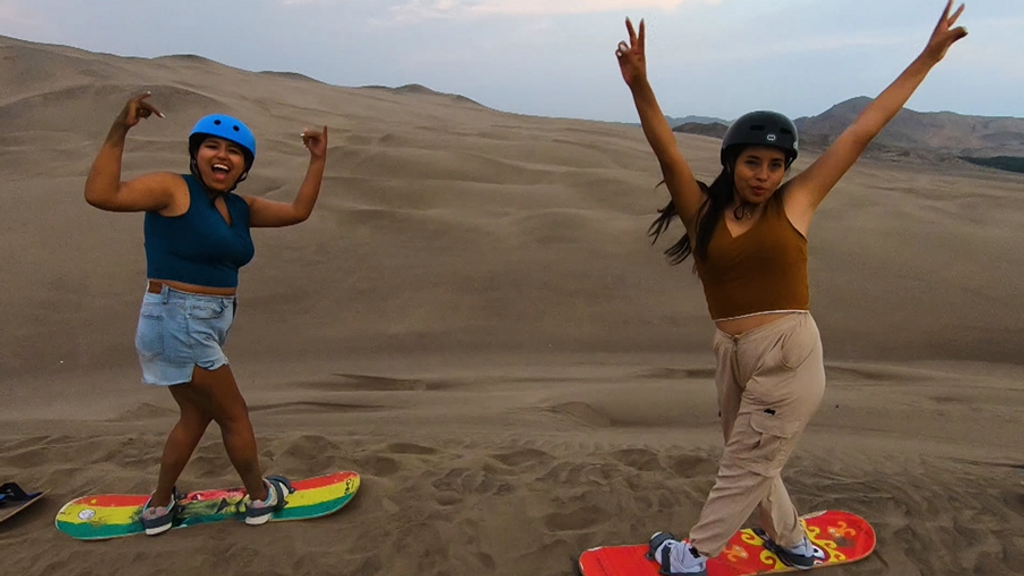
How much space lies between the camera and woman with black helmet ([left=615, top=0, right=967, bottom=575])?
2469mm

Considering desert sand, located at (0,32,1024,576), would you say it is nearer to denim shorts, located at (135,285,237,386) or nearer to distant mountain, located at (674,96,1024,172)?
denim shorts, located at (135,285,237,386)

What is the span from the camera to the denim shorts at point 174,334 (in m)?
2.73

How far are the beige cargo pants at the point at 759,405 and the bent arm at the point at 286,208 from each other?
1.81 meters

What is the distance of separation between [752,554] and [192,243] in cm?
255

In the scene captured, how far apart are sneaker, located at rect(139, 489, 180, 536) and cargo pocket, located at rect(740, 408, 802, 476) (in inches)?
94.5

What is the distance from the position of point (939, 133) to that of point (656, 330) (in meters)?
50.5

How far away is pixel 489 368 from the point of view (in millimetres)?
6109

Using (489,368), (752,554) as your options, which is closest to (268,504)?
(752,554)

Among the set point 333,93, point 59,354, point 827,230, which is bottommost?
point 59,354

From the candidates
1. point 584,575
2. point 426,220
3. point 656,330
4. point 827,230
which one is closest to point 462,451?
point 584,575

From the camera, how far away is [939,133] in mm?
48250

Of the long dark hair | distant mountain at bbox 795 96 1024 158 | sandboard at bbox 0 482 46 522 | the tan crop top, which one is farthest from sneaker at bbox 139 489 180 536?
distant mountain at bbox 795 96 1024 158

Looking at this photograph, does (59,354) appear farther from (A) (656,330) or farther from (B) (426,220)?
(A) (656,330)

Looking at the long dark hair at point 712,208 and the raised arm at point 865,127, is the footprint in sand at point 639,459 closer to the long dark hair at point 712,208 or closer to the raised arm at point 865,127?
the long dark hair at point 712,208
